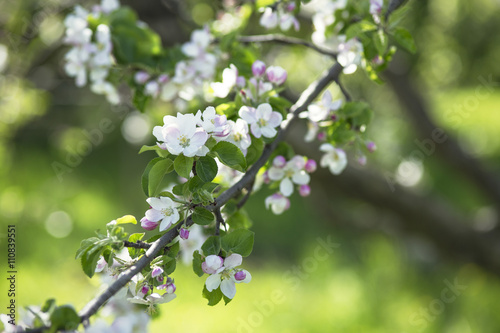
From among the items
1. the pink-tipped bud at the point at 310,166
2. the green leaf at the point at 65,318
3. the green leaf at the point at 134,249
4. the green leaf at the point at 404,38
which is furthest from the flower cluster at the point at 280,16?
the green leaf at the point at 65,318

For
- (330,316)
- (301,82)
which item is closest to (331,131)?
(330,316)

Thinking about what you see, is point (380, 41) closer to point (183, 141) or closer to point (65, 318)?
point (183, 141)

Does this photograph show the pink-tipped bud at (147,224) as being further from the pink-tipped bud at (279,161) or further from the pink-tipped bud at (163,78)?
the pink-tipped bud at (163,78)

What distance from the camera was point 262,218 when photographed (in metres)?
4.72

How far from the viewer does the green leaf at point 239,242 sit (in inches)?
33.9

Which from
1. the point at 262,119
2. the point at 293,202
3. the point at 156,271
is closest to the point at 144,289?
the point at 156,271

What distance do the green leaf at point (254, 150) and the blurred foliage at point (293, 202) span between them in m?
0.90

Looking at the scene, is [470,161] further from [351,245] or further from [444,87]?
[444,87]

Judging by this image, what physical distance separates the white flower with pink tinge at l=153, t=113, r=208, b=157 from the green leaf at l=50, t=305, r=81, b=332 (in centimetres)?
28

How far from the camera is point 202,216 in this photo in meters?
0.84

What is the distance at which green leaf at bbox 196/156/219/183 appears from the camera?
0.84 metres

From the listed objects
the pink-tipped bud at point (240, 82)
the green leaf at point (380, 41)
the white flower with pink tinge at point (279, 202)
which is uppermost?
the green leaf at point (380, 41)

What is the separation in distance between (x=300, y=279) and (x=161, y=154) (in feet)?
9.07

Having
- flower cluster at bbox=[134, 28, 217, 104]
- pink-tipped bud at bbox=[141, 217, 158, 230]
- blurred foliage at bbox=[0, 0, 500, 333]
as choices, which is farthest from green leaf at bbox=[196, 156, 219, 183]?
blurred foliage at bbox=[0, 0, 500, 333]
